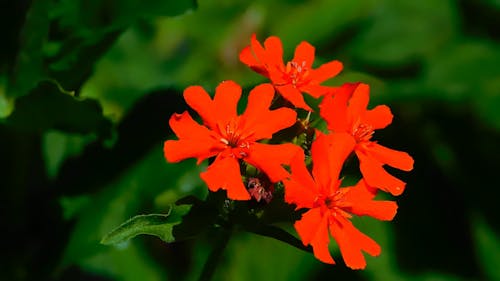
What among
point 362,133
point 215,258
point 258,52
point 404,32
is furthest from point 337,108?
point 404,32

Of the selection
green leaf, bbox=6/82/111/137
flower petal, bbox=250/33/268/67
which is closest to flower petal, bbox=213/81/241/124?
flower petal, bbox=250/33/268/67

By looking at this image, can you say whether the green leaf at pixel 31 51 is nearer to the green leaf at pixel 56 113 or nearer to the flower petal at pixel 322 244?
the green leaf at pixel 56 113

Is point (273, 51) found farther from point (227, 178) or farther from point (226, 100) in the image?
point (227, 178)

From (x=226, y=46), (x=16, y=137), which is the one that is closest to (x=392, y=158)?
(x=16, y=137)

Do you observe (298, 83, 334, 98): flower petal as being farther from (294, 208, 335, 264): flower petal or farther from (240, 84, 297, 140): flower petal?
(294, 208, 335, 264): flower petal

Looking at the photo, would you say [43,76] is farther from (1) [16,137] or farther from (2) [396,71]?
(2) [396,71]

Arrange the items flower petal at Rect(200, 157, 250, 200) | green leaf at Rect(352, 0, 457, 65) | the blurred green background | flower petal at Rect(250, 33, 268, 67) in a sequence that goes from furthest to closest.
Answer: green leaf at Rect(352, 0, 457, 65) < the blurred green background < flower petal at Rect(250, 33, 268, 67) < flower petal at Rect(200, 157, 250, 200)

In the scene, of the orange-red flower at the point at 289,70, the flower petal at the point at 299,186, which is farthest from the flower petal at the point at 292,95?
the flower petal at the point at 299,186
